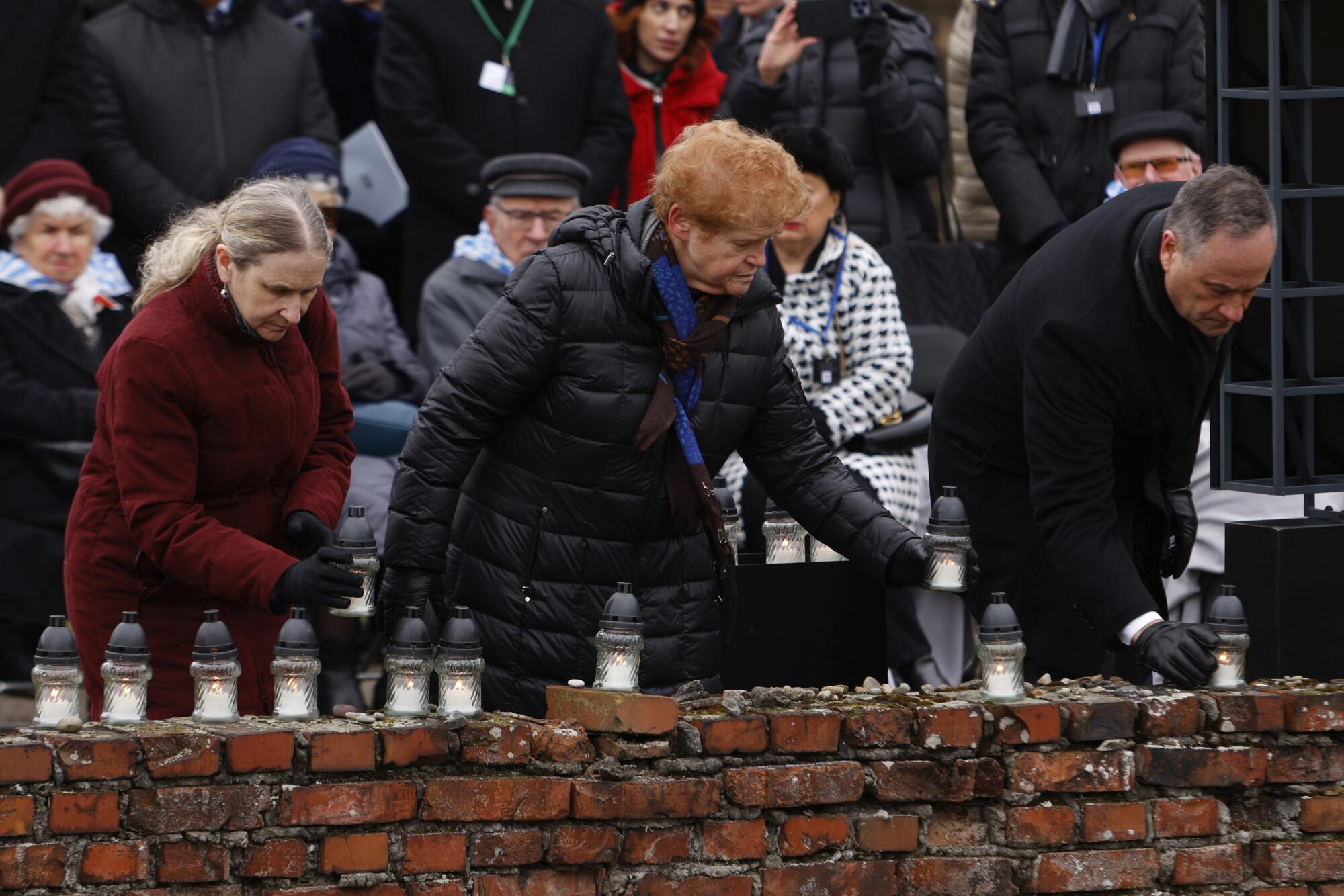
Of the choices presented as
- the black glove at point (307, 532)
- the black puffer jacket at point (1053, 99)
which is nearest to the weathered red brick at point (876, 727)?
the black glove at point (307, 532)

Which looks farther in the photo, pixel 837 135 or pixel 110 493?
pixel 837 135

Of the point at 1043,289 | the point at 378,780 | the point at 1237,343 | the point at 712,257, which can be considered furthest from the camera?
the point at 1237,343

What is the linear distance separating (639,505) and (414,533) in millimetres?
489

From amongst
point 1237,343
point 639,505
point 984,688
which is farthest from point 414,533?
point 1237,343

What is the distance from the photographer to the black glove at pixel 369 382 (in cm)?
690

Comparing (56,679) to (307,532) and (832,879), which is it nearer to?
(307,532)

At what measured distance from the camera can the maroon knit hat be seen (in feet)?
21.3

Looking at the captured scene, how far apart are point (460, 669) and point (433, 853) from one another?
0.35m

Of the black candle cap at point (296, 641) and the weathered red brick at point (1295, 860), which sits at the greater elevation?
the black candle cap at point (296, 641)

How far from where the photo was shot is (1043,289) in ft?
14.3

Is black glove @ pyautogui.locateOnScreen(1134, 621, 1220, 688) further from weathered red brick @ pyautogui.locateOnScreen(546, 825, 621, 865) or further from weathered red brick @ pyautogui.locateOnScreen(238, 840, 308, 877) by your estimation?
weathered red brick @ pyautogui.locateOnScreen(238, 840, 308, 877)

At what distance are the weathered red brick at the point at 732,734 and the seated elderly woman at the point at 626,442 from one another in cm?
44

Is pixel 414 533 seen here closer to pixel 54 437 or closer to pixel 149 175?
pixel 54 437

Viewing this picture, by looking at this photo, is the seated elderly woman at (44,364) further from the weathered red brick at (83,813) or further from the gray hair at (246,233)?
the weathered red brick at (83,813)
